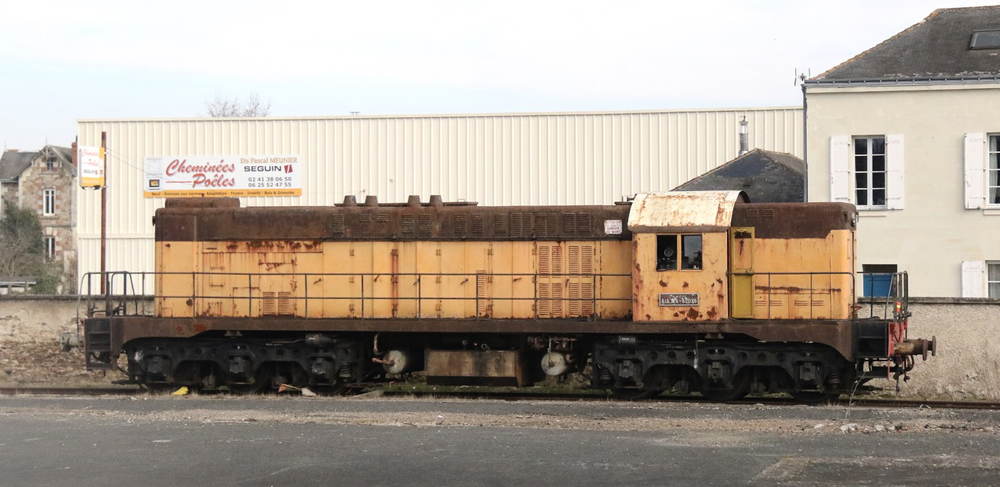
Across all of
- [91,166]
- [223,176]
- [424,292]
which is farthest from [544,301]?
[223,176]

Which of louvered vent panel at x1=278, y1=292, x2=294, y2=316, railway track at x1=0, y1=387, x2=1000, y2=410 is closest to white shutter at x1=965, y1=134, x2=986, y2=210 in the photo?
railway track at x1=0, y1=387, x2=1000, y2=410

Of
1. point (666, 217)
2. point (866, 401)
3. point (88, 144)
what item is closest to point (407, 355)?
point (666, 217)

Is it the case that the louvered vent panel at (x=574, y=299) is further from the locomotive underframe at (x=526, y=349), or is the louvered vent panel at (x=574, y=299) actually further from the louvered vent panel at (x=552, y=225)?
the louvered vent panel at (x=552, y=225)

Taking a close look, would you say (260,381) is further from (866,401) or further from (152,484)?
(866,401)

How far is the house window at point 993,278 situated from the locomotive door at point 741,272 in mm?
9502

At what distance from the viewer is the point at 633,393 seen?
1683 cm

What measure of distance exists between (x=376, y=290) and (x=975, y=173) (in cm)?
1325

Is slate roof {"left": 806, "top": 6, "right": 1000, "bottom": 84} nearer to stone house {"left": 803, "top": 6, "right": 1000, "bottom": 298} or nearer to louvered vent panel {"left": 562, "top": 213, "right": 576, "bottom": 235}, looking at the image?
stone house {"left": 803, "top": 6, "right": 1000, "bottom": 298}

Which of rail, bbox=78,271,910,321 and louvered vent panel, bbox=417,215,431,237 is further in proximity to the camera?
louvered vent panel, bbox=417,215,431,237

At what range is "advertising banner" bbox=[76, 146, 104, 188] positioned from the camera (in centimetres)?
3247

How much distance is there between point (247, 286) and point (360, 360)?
2.28m

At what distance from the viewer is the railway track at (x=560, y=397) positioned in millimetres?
15914

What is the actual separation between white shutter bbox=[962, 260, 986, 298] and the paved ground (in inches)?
371

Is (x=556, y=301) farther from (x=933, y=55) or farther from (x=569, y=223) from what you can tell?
(x=933, y=55)
